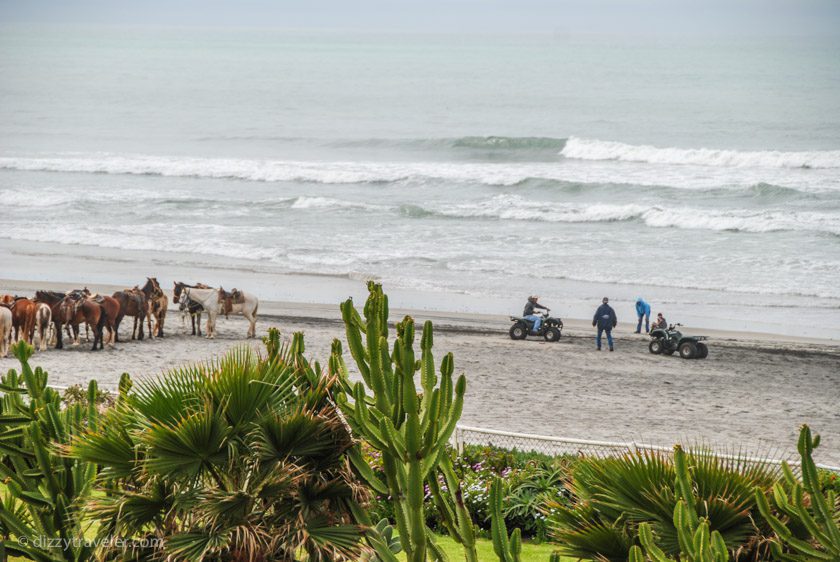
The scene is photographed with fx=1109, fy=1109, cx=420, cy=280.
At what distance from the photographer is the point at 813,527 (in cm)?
617

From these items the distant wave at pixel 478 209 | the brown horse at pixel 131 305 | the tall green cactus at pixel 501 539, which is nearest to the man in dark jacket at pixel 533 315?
the brown horse at pixel 131 305

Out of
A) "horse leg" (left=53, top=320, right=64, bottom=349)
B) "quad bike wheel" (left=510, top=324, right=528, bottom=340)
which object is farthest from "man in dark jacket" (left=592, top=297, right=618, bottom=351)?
"horse leg" (left=53, top=320, right=64, bottom=349)

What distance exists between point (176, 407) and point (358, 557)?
5.17ft

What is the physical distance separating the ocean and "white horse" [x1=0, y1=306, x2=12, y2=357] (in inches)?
418

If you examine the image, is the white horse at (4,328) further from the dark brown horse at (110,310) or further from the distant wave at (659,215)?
the distant wave at (659,215)

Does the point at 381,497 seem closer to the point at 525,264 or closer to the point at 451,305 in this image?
the point at 451,305

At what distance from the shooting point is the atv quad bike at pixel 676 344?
2259 centimetres

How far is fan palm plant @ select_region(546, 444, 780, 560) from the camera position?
6934mm

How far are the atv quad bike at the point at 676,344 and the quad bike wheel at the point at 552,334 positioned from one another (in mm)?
2138

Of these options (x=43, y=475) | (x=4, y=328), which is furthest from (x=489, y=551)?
(x=4, y=328)

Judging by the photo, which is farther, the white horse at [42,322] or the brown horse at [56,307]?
the brown horse at [56,307]

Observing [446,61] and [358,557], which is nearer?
[358,557]

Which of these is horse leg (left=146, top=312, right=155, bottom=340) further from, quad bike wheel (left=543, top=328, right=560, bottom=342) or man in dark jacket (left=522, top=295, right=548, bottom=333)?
quad bike wheel (left=543, top=328, right=560, bottom=342)

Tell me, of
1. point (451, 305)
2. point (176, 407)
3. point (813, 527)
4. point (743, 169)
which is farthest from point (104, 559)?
point (743, 169)
